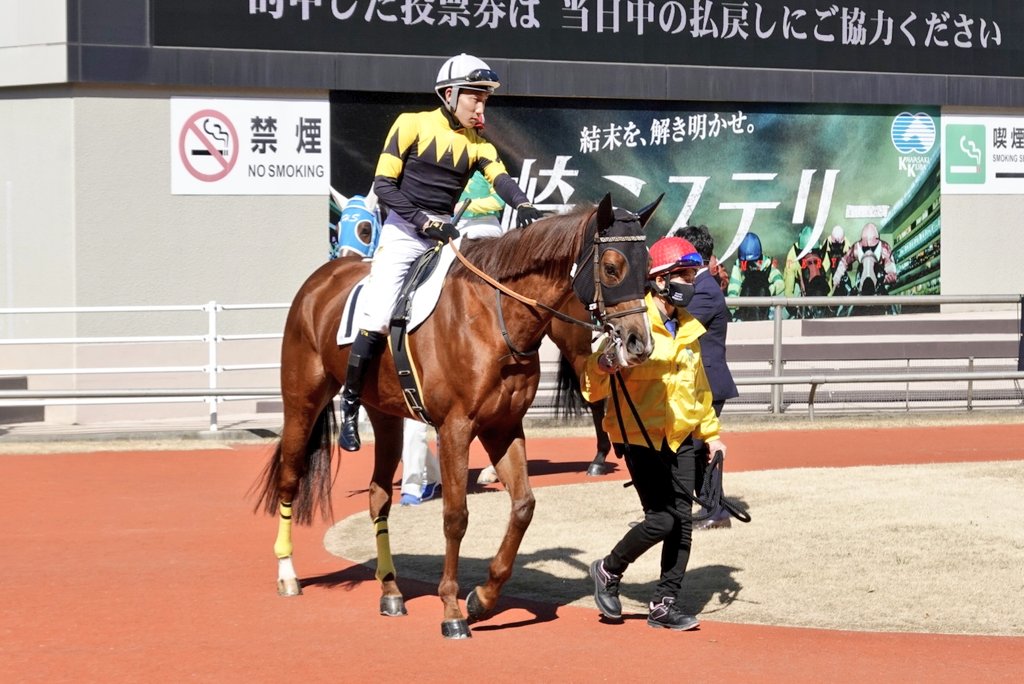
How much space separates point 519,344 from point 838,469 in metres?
5.88

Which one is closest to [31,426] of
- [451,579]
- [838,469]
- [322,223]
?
[322,223]

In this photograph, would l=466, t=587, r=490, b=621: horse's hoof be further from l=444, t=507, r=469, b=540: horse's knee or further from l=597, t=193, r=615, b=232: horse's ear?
l=597, t=193, r=615, b=232: horse's ear

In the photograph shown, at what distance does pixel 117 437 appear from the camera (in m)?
14.7

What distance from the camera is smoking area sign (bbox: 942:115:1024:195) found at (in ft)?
66.1

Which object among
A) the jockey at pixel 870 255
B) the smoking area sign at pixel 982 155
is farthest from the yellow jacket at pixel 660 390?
the smoking area sign at pixel 982 155

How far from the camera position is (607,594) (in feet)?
23.6

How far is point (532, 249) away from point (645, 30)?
12106 mm

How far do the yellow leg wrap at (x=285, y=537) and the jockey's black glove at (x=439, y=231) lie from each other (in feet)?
6.59

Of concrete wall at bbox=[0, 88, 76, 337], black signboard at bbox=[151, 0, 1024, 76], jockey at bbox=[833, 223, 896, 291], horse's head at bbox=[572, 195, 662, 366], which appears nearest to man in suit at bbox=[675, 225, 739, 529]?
horse's head at bbox=[572, 195, 662, 366]

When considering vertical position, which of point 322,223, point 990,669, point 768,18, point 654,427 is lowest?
point 990,669

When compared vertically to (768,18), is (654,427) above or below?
below

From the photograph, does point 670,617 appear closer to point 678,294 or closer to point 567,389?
point 678,294

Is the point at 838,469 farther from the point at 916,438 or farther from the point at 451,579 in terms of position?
the point at 451,579

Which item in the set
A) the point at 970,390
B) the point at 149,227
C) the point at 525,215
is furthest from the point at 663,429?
the point at 149,227
